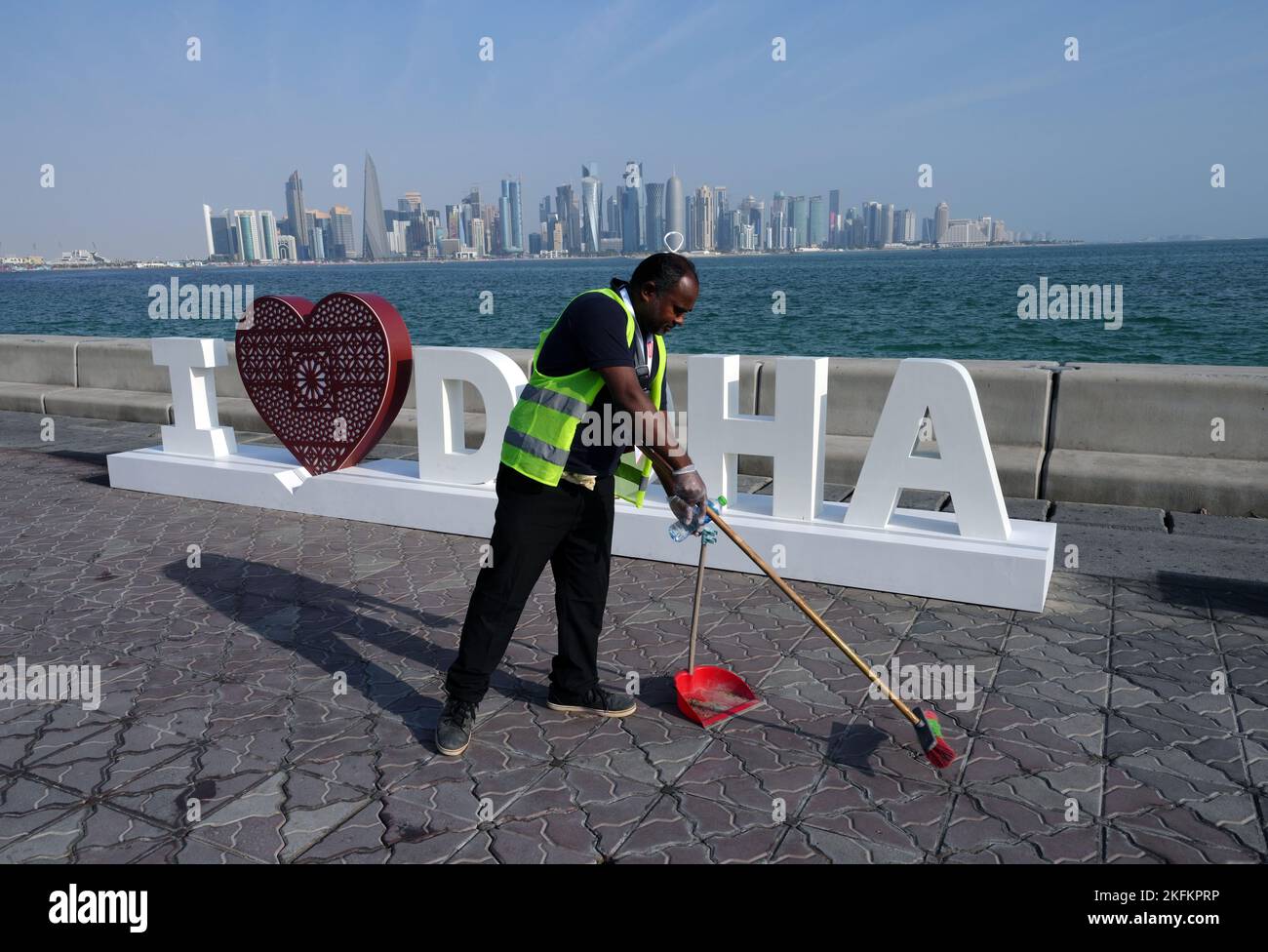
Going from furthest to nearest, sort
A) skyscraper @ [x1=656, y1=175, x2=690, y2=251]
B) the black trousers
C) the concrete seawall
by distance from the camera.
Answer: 1. skyscraper @ [x1=656, y1=175, x2=690, y2=251]
2. the concrete seawall
3. the black trousers

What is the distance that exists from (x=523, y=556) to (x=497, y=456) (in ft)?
11.0

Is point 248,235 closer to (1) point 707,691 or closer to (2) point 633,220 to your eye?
(2) point 633,220

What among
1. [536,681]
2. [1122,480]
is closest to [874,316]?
[1122,480]

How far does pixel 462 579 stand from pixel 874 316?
50201mm

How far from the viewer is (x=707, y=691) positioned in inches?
185

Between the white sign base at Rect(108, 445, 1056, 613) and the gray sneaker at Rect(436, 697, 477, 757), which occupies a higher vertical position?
the white sign base at Rect(108, 445, 1056, 613)

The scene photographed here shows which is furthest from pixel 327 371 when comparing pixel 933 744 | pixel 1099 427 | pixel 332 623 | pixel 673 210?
pixel 673 210

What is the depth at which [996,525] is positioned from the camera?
19.7ft

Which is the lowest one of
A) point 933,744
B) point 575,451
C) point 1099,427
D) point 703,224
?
point 933,744

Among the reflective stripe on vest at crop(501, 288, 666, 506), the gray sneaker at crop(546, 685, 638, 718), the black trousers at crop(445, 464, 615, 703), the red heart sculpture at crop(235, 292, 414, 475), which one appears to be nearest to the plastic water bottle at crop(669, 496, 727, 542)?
the black trousers at crop(445, 464, 615, 703)

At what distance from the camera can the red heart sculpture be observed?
7891 mm

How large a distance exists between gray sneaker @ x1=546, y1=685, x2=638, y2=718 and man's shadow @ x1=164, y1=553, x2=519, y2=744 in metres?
0.38

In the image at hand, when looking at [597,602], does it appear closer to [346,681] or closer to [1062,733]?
[346,681]

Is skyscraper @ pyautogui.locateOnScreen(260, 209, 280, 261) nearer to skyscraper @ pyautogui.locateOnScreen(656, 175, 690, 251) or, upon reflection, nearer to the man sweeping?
skyscraper @ pyautogui.locateOnScreen(656, 175, 690, 251)
